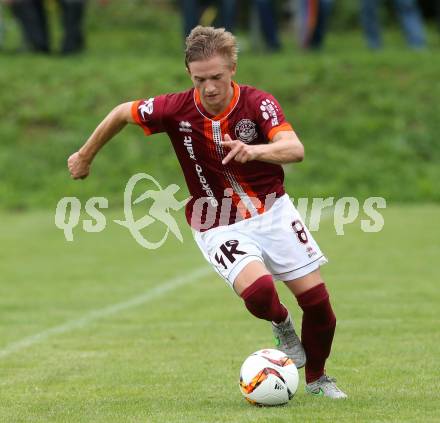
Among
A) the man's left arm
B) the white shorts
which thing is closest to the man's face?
the man's left arm

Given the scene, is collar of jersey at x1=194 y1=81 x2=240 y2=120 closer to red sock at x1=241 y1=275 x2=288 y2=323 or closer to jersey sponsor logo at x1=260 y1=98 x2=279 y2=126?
jersey sponsor logo at x1=260 y1=98 x2=279 y2=126

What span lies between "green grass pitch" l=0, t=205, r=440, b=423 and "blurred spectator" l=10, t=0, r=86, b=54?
22.9 feet

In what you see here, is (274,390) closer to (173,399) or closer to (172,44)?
(173,399)

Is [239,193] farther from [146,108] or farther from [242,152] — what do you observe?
[242,152]

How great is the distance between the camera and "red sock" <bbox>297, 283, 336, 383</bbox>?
23.1 feet

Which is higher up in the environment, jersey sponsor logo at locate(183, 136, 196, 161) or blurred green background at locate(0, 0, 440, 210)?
jersey sponsor logo at locate(183, 136, 196, 161)

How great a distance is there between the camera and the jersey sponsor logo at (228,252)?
693 centimetres

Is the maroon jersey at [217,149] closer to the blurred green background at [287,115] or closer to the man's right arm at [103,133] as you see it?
the man's right arm at [103,133]

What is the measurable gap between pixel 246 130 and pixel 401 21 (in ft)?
56.9

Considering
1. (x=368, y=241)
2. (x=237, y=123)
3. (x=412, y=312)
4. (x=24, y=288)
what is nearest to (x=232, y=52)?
(x=237, y=123)

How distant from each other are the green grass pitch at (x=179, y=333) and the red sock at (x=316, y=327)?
0.82 ft

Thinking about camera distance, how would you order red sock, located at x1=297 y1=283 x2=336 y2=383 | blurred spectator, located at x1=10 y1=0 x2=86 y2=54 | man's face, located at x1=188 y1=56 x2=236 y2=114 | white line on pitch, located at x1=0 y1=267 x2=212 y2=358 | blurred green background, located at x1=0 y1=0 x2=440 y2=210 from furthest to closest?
blurred spectator, located at x1=10 y1=0 x2=86 y2=54
blurred green background, located at x1=0 y1=0 x2=440 y2=210
white line on pitch, located at x1=0 y1=267 x2=212 y2=358
red sock, located at x1=297 y1=283 x2=336 y2=383
man's face, located at x1=188 y1=56 x2=236 y2=114

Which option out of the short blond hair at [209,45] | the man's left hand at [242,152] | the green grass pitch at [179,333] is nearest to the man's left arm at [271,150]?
the man's left hand at [242,152]

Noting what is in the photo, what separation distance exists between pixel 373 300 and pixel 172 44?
16363 mm
